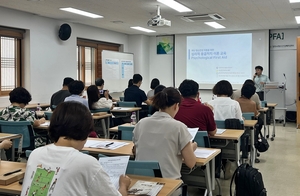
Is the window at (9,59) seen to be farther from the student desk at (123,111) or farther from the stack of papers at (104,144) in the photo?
the stack of papers at (104,144)

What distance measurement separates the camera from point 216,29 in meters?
10.1

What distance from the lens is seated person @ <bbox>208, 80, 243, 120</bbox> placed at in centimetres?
422

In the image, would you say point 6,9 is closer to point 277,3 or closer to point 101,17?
point 101,17

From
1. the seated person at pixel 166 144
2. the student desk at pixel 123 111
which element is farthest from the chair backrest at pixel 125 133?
the student desk at pixel 123 111

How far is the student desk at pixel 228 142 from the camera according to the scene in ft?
11.5

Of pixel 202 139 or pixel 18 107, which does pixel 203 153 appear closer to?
pixel 202 139

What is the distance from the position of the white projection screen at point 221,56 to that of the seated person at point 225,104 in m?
6.44

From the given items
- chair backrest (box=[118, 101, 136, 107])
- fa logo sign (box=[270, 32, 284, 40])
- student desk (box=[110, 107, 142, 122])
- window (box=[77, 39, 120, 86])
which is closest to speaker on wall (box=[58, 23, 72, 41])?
window (box=[77, 39, 120, 86])

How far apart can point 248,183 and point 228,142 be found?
81 cm

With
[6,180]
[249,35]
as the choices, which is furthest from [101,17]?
[6,180]

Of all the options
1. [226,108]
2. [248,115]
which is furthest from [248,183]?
[248,115]

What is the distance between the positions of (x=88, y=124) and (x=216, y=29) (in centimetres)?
923

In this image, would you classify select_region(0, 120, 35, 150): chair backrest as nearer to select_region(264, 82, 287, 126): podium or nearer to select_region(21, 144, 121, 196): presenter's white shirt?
select_region(21, 144, 121, 196): presenter's white shirt

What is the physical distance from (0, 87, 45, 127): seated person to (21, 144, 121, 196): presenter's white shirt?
2.88 m
